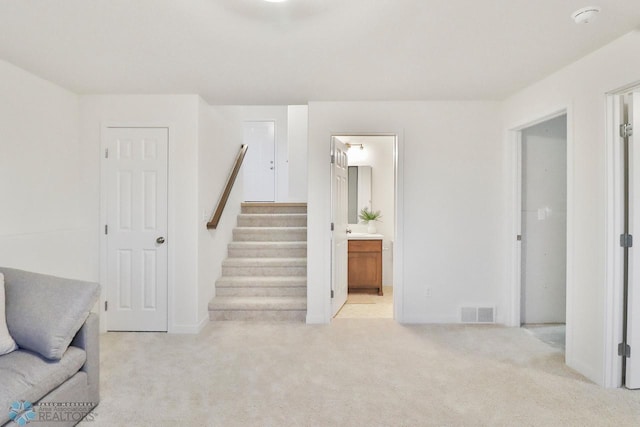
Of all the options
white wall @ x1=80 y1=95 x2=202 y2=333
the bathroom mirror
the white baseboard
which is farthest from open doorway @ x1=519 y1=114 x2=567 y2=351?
white wall @ x1=80 y1=95 x2=202 y2=333

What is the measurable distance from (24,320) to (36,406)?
0.45 metres

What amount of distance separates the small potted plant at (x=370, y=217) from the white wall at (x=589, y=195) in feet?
9.01

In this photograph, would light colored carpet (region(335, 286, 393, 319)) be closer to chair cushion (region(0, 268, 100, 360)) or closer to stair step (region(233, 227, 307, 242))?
Result: stair step (region(233, 227, 307, 242))

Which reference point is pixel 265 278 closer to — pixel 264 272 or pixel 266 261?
pixel 264 272

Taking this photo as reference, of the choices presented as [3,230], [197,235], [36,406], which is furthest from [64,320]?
[197,235]

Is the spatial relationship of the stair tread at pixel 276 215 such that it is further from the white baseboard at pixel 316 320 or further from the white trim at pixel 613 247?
the white trim at pixel 613 247

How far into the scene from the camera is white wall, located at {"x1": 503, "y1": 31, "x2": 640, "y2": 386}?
239 centimetres

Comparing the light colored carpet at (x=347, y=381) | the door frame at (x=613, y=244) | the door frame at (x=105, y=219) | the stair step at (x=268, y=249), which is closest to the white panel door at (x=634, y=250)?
the door frame at (x=613, y=244)

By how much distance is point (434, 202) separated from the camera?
375 cm

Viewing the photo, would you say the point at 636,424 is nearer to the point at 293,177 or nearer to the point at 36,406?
the point at 36,406

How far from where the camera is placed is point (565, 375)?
259 centimetres

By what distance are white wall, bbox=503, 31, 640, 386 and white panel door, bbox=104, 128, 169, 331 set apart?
342cm

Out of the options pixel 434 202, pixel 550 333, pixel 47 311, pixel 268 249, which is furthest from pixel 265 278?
pixel 550 333

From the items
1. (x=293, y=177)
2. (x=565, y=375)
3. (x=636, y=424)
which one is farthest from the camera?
(x=293, y=177)
